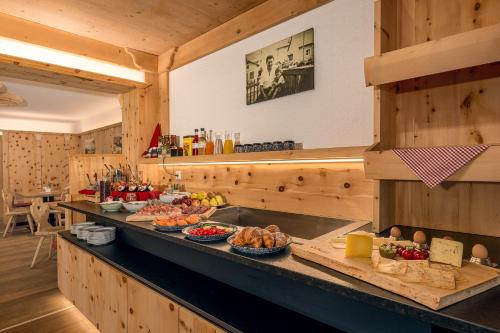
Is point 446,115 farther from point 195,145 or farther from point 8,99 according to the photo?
point 8,99

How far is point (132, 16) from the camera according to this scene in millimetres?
2746

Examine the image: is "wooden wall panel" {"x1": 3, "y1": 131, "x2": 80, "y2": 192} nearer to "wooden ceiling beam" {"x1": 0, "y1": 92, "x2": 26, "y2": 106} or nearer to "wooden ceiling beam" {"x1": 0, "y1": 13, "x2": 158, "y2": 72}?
→ "wooden ceiling beam" {"x1": 0, "y1": 92, "x2": 26, "y2": 106}

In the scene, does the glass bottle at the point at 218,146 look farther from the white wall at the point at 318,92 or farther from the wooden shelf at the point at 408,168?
the wooden shelf at the point at 408,168

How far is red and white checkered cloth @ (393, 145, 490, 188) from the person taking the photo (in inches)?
48.9

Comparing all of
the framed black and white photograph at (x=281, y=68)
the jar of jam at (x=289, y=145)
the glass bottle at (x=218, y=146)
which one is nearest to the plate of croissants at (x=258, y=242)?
the jar of jam at (x=289, y=145)

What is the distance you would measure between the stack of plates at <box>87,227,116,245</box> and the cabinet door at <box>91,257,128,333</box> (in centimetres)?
29

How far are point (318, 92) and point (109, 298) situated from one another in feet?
6.96

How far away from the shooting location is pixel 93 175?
3730mm

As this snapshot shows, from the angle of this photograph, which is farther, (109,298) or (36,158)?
(36,158)

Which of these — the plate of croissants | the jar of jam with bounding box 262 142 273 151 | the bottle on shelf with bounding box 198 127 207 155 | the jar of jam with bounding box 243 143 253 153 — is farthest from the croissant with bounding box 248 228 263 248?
the bottle on shelf with bounding box 198 127 207 155

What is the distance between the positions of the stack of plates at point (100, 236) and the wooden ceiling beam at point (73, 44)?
1.80 m

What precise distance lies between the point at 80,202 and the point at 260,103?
225 centimetres

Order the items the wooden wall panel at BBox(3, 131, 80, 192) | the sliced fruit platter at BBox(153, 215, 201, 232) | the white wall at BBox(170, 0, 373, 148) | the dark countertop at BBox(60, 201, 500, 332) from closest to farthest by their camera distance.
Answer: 1. the dark countertop at BBox(60, 201, 500, 332)
2. the sliced fruit platter at BBox(153, 215, 201, 232)
3. the white wall at BBox(170, 0, 373, 148)
4. the wooden wall panel at BBox(3, 131, 80, 192)

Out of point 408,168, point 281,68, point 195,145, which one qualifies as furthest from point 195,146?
point 408,168
